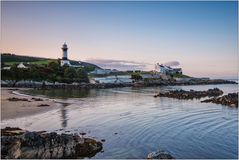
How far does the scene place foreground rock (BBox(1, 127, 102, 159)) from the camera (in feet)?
35.5

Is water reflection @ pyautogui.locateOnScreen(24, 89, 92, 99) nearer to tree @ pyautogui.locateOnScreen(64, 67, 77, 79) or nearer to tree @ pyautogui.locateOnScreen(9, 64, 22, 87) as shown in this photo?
tree @ pyautogui.locateOnScreen(9, 64, 22, 87)

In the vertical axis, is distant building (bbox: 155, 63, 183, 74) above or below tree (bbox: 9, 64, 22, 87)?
above

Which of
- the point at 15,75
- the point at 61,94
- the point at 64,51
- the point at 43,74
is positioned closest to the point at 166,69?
the point at 64,51

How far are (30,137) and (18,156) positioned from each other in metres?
0.94

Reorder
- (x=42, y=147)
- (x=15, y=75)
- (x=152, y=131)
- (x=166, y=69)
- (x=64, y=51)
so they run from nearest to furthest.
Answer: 1. (x=42, y=147)
2. (x=152, y=131)
3. (x=15, y=75)
4. (x=64, y=51)
5. (x=166, y=69)

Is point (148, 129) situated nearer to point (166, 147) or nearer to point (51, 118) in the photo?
point (166, 147)

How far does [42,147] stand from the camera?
36.6ft

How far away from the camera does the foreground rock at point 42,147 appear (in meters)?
10.8

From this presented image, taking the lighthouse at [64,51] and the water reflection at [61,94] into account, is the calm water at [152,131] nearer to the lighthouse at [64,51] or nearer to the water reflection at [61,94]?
the water reflection at [61,94]

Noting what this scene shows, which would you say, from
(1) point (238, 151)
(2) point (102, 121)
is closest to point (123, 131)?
(2) point (102, 121)

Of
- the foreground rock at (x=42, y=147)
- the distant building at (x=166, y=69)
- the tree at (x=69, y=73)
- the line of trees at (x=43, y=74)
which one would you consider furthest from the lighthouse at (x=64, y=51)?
the foreground rock at (x=42, y=147)

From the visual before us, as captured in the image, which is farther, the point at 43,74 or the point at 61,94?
the point at 43,74

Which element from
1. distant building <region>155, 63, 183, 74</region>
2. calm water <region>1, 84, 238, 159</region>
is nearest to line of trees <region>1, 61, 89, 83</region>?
calm water <region>1, 84, 238, 159</region>

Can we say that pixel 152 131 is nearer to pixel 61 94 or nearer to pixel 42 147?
pixel 42 147
